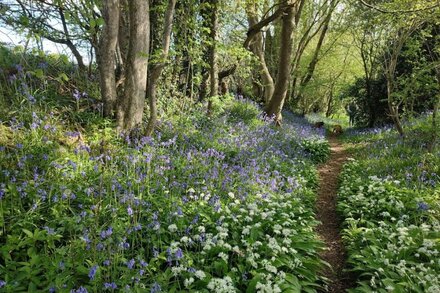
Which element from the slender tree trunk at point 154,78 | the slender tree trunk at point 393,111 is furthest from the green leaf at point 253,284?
the slender tree trunk at point 393,111

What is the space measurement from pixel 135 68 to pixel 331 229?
4771 mm

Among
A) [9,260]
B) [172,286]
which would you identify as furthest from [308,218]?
[9,260]

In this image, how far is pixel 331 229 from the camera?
18.5ft

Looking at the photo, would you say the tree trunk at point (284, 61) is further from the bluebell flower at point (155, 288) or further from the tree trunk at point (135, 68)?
the bluebell flower at point (155, 288)

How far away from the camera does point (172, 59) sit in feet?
32.4

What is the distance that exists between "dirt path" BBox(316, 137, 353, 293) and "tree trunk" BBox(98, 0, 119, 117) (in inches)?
186

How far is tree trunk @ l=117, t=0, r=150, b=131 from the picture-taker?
658 centimetres

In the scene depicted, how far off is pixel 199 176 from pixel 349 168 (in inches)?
199

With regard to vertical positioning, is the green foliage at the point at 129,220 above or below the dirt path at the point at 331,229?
above

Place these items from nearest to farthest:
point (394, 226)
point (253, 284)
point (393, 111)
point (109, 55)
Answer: point (253, 284)
point (394, 226)
point (109, 55)
point (393, 111)

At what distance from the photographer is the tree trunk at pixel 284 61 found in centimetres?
1166

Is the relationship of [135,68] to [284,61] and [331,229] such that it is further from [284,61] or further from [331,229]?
[284,61]

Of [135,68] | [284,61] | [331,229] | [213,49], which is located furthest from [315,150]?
[135,68]

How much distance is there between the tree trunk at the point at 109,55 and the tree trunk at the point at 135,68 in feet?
1.02
